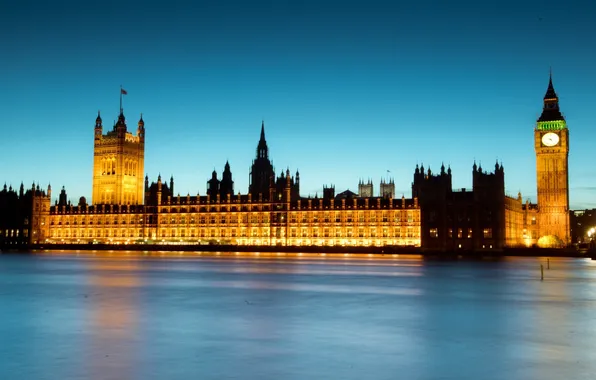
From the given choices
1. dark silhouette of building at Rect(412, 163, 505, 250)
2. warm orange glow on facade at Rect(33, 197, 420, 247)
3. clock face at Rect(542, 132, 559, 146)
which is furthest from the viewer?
clock face at Rect(542, 132, 559, 146)

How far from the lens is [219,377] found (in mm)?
13719

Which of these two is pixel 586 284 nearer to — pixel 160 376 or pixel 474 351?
pixel 474 351

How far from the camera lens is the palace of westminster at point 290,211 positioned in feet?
362

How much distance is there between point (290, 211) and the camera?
129250 millimetres

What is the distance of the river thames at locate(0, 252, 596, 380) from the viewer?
1448 cm

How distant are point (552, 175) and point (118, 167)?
91.8 metres

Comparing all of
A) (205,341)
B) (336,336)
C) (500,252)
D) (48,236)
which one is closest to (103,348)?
(205,341)

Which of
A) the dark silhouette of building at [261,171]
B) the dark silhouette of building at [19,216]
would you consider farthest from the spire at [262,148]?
the dark silhouette of building at [19,216]

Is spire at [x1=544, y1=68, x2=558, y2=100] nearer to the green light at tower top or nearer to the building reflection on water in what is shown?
the green light at tower top

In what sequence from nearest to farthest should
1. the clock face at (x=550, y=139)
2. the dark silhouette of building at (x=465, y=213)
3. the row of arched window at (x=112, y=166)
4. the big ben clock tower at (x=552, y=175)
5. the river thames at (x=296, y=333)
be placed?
the river thames at (x=296, y=333) → the dark silhouette of building at (x=465, y=213) → the big ben clock tower at (x=552, y=175) → the clock face at (x=550, y=139) → the row of arched window at (x=112, y=166)

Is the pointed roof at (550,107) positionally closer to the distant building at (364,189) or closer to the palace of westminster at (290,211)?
the palace of westminster at (290,211)

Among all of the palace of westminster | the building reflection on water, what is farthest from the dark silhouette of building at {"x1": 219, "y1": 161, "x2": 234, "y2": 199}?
the building reflection on water

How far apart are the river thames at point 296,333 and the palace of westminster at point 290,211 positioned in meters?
75.1

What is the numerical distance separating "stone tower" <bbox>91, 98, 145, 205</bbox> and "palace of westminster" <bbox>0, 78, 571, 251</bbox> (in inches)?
9.1
